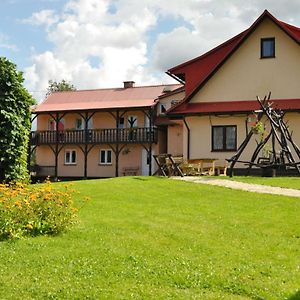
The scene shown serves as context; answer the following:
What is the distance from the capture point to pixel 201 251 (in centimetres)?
760

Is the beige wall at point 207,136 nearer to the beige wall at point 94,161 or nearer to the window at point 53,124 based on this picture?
the beige wall at point 94,161

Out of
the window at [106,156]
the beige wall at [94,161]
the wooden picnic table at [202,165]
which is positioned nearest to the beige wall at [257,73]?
the wooden picnic table at [202,165]

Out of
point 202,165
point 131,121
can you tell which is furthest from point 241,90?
point 131,121

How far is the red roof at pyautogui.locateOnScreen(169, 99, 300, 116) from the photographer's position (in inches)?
981

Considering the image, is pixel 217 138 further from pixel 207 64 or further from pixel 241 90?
pixel 207 64

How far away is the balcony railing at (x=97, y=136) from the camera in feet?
115

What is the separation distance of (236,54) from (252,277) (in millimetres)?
21181

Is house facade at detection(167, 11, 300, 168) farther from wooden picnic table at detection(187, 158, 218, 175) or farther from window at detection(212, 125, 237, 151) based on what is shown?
wooden picnic table at detection(187, 158, 218, 175)

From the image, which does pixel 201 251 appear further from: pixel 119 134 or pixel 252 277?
pixel 119 134

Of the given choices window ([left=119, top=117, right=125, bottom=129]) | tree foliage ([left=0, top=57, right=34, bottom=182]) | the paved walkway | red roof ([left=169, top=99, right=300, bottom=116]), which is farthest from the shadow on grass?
window ([left=119, top=117, right=125, bottom=129])

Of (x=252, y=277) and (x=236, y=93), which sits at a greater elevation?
(x=236, y=93)

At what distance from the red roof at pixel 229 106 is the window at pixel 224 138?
3.47ft

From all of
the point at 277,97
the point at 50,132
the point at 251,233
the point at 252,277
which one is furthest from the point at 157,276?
the point at 50,132

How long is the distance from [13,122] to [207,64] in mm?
13069
